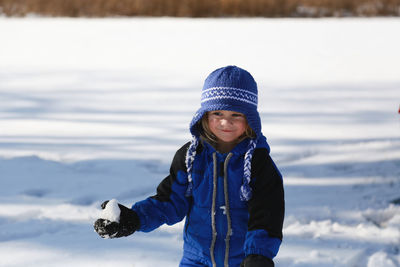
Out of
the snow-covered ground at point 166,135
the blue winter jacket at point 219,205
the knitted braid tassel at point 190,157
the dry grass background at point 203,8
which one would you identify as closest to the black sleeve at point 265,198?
the blue winter jacket at point 219,205

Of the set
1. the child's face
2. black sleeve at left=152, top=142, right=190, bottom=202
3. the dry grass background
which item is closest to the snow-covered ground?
black sleeve at left=152, top=142, right=190, bottom=202

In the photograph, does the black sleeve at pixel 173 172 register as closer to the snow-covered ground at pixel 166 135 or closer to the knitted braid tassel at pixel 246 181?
the knitted braid tassel at pixel 246 181

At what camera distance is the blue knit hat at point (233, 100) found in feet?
6.27

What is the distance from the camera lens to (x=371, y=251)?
3154 millimetres

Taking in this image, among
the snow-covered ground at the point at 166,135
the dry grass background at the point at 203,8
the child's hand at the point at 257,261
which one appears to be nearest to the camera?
the child's hand at the point at 257,261

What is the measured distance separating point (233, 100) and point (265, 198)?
351mm

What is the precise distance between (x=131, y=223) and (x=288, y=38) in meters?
13.0

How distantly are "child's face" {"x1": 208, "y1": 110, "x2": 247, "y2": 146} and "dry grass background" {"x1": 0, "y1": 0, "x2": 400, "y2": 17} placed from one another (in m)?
16.3

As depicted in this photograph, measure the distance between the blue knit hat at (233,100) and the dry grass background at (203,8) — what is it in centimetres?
1624

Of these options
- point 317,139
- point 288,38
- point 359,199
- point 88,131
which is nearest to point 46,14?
point 288,38

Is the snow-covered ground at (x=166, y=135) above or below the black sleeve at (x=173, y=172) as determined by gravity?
above

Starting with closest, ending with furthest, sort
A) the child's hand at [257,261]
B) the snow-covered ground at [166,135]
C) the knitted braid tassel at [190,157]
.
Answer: the child's hand at [257,261] → the knitted braid tassel at [190,157] → the snow-covered ground at [166,135]

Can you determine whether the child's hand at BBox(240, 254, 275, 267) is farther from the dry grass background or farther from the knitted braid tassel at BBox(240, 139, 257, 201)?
the dry grass background

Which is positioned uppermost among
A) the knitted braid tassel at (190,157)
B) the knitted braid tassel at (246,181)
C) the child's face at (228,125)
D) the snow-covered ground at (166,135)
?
the snow-covered ground at (166,135)
